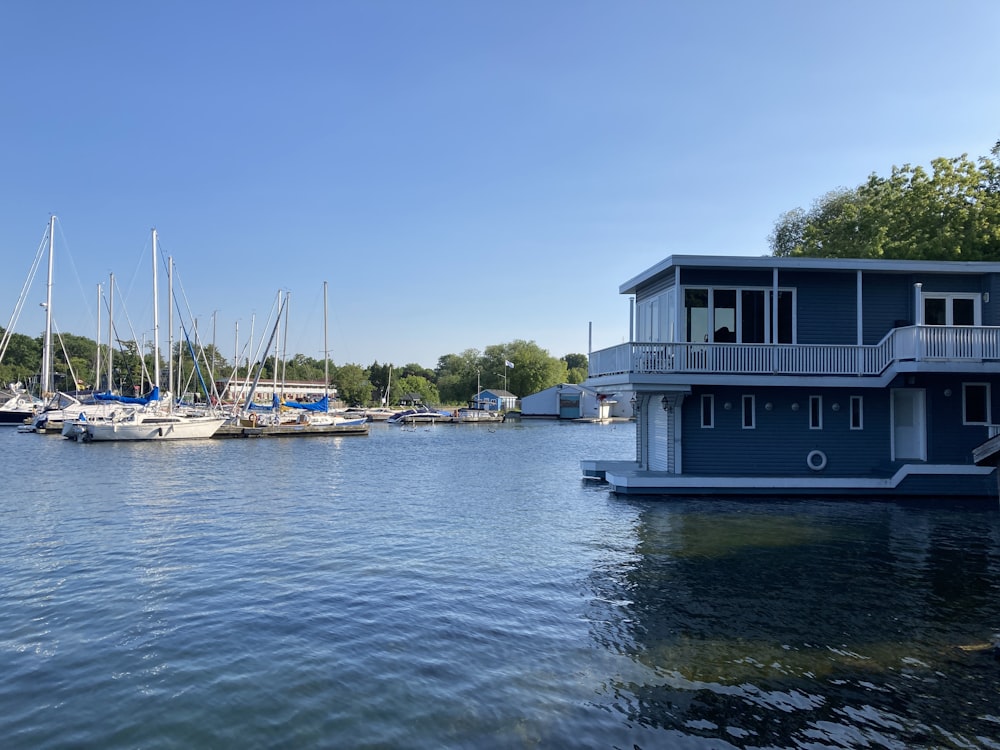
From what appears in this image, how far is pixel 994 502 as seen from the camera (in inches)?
799

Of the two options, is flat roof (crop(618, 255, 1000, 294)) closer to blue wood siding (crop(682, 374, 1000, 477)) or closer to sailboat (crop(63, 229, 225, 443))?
blue wood siding (crop(682, 374, 1000, 477))

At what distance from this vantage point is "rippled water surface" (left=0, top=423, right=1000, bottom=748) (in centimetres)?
735

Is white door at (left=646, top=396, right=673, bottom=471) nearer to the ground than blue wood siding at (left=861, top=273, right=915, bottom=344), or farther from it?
nearer to the ground

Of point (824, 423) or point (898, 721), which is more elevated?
point (824, 423)

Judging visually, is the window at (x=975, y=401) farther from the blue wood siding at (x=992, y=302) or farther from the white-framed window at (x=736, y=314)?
the white-framed window at (x=736, y=314)

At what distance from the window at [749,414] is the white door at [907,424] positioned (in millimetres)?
4329

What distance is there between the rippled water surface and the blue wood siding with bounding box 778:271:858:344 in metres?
5.33

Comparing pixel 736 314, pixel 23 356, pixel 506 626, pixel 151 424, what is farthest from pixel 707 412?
pixel 23 356

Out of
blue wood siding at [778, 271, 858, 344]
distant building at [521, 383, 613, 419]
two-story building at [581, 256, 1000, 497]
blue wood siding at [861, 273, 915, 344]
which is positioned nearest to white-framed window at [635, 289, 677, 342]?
two-story building at [581, 256, 1000, 497]

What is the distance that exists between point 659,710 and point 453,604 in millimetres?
4443

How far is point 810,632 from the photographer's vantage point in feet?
32.4

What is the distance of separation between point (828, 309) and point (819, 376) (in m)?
2.60

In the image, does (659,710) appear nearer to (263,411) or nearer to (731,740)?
(731,740)

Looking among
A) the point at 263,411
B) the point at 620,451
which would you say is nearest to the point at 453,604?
the point at 620,451
